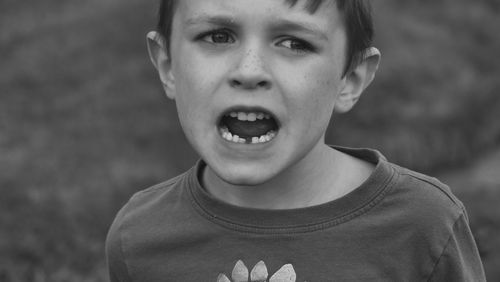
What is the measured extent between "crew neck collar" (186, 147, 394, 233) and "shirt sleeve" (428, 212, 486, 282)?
0.24m

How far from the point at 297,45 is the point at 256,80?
18 centimetres

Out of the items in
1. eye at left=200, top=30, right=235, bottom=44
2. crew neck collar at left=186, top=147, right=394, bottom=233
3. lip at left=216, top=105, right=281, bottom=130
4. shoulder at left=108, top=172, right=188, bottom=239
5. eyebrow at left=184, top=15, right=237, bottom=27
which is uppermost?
eyebrow at left=184, top=15, right=237, bottom=27

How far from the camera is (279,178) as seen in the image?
282 centimetres

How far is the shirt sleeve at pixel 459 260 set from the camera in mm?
2689

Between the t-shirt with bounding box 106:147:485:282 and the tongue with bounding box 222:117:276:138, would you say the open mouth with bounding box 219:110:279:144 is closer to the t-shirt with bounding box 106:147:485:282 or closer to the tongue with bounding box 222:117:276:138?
the tongue with bounding box 222:117:276:138

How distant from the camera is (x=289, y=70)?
2.56 m

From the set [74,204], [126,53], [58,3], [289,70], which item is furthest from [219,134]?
[58,3]

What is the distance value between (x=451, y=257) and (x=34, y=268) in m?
2.57

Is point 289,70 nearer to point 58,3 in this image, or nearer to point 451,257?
point 451,257

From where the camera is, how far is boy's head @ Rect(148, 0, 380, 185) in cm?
252

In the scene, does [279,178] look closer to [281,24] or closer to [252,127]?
[252,127]

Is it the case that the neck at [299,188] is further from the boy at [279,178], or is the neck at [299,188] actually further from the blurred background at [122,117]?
the blurred background at [122,117]

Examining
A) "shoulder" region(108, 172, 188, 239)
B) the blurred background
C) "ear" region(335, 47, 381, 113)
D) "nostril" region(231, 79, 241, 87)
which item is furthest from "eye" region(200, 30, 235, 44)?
the blurred background

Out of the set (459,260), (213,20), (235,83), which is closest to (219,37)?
(213,20)
